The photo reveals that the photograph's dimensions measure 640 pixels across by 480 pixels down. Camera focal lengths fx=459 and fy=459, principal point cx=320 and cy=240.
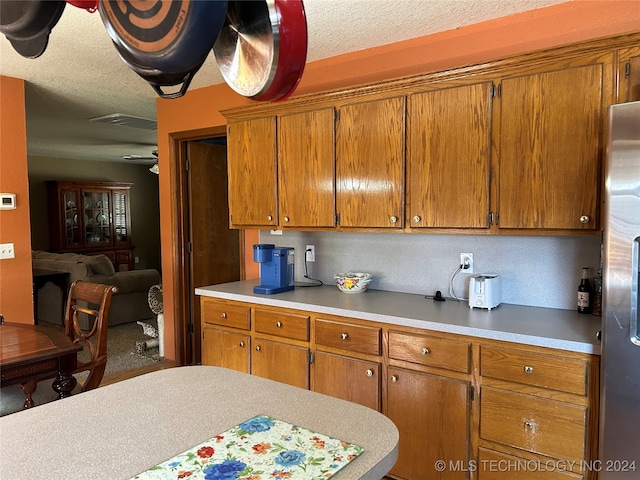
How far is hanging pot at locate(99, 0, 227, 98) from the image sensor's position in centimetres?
76

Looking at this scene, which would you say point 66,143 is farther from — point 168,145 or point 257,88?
point 257,88

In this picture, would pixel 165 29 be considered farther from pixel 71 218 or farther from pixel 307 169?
pixel 71 218

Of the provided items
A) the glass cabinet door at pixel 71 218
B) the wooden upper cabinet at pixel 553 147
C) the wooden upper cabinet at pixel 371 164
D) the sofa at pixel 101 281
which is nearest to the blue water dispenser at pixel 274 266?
the wooden upper cabinet at pixel 371 164

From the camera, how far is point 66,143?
672 cm

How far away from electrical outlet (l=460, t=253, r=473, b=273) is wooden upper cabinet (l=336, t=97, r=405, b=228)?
0.44 metres

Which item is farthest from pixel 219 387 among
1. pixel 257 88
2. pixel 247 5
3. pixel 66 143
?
pixel 66 143

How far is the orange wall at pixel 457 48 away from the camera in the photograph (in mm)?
2268

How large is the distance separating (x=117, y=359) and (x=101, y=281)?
1.55 meters

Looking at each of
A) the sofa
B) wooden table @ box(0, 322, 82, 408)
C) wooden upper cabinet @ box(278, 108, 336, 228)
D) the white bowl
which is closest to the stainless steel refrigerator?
the white bowl

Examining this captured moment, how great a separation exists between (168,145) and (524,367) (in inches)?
137

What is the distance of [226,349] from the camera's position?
3.07m

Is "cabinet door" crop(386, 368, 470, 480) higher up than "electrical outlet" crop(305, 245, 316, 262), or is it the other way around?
"electrical outlet" crop(305, 245, 316, 262)

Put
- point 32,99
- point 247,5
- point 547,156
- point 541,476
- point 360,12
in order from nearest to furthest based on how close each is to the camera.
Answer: point 247,5 → point 541,476 → point 547,156 → point 360,12 → point 32,99

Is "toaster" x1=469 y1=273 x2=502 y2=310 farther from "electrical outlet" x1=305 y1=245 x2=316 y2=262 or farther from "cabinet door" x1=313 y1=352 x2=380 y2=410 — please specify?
"electrical outlet" x1=305 y1=245 x2=316 y2=262
